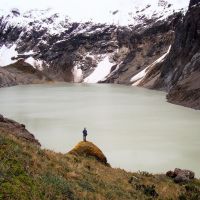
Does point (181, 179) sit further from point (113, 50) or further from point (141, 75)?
point (113, 50)

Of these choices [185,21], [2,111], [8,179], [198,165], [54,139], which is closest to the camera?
[8,179]

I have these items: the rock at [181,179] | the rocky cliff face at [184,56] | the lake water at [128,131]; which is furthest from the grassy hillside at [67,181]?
the rocky cliff face at [184,56]

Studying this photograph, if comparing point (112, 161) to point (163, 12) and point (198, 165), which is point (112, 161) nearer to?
point (198, 165)

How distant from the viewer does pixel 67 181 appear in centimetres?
1420

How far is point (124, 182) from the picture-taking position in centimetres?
1822

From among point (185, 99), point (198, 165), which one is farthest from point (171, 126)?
point (185, 99)

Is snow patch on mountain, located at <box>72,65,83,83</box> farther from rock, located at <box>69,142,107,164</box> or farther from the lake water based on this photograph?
rock, located at <box>69,142,107,164</box>

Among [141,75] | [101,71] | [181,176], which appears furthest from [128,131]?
[101,71]

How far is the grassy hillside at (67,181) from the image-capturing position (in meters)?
11.6

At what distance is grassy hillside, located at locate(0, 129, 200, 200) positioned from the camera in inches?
457

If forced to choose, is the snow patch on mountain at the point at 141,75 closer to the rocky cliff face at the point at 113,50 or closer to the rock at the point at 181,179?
the rocky cliff face at the point at 113,50

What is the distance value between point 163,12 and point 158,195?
174559 millimetres

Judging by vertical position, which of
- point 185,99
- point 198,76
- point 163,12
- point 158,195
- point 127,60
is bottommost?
point 158,195

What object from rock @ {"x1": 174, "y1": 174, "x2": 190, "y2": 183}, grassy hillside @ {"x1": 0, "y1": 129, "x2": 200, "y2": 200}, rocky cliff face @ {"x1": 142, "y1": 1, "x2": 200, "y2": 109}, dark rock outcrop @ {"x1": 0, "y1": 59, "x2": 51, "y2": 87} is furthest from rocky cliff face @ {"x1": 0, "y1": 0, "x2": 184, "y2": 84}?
grassy hillside @ {"x1": 0, "y1": 129, "x2": 200, "y2": 200}
